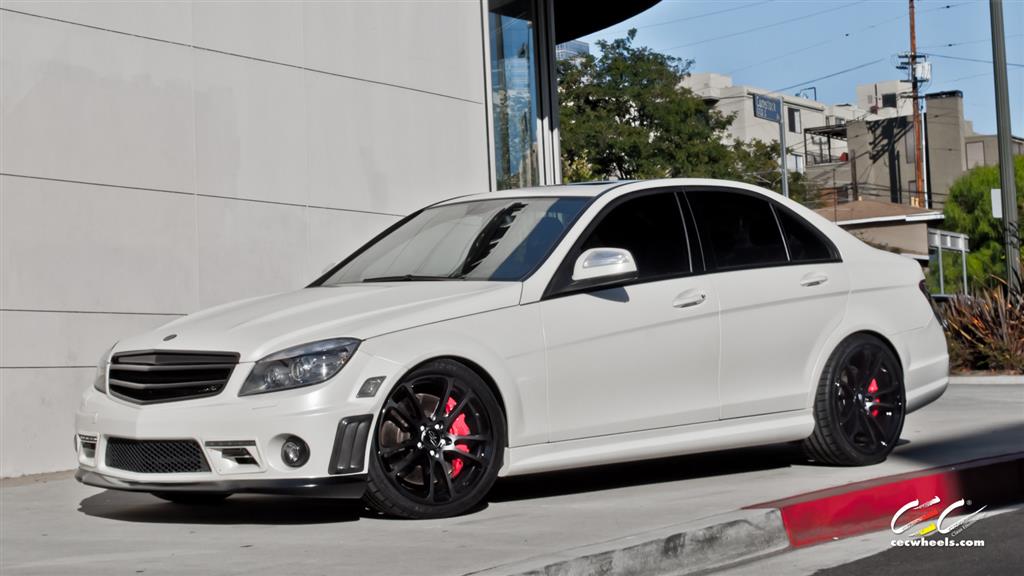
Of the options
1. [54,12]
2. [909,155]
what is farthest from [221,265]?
[909,155]

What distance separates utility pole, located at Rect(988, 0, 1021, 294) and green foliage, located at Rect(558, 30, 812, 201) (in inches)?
1492

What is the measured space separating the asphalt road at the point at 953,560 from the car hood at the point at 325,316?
2043 millimetres

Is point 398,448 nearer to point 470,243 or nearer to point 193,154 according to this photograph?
point 470,243

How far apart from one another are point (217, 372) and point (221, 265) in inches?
190

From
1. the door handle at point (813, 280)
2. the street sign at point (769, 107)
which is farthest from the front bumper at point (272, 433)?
the street sign at point (769, 107)

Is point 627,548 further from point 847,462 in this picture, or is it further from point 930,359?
point 930,359

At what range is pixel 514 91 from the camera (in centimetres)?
1461

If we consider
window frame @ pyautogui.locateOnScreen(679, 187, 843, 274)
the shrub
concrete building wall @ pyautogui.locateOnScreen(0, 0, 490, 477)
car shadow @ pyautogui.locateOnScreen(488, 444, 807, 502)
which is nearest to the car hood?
car shadow @ pyautogui.locateOnScreen(488, 444, 807, 502)

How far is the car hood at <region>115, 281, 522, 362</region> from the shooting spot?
619 cm

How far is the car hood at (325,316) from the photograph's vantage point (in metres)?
6.19

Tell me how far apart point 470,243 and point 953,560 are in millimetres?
2965

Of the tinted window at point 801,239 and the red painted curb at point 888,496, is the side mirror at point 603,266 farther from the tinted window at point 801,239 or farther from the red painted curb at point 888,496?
the tinted window at point 801,239

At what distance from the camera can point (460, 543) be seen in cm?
564

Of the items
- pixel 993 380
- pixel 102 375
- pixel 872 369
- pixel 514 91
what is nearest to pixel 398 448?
pixel 102 375
